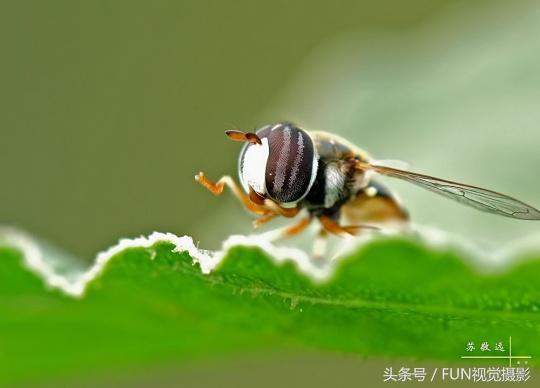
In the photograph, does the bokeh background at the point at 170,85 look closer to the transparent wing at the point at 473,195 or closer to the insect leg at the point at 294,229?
the insect leg at the point at 294,229

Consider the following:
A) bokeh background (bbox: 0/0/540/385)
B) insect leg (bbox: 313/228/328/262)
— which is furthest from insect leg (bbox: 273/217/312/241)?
bokeh background (bbox: 0/0/540/385)

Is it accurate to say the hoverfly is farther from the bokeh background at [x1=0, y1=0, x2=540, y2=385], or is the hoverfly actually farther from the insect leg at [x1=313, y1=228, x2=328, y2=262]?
the bokeh background at [x1=0, y1=0, x2=540, y2=385]

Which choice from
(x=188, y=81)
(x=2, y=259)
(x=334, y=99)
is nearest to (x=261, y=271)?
(x=2, y=259)

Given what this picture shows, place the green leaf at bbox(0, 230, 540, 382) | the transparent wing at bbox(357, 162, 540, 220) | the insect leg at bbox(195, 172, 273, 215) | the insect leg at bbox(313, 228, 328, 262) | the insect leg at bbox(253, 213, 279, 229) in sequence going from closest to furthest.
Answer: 1. the green leaf at bbox(0, 230, 540, 382)
2. the transparent wing at bbox(357, 162, 540, 220)
3. the insect leg at bbox(195, 172, 273, 215)
4. the insect leg at bbox(253, 213, 279, 229)
5. the insect leg at bbox(313, 228, 328, 262)

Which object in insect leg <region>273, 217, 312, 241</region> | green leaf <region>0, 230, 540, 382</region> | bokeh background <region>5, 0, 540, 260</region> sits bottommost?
green leaf <region>0, 230, 540, 382</region>

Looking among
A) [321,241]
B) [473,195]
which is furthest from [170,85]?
[473,195]

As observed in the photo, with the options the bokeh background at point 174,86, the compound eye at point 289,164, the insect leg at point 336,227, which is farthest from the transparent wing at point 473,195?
the bokeh background at point 174,86

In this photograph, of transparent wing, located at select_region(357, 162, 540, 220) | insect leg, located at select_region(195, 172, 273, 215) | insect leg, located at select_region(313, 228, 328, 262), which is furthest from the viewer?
insect leg, located at select_region(313, 228, 328, 262)
